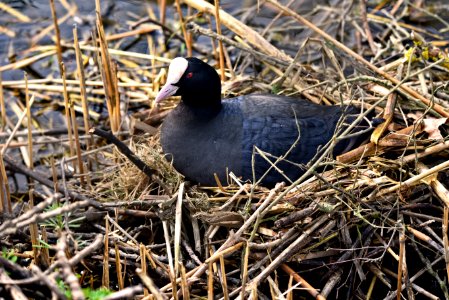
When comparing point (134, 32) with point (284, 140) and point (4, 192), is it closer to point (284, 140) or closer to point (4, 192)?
point (284, 140)

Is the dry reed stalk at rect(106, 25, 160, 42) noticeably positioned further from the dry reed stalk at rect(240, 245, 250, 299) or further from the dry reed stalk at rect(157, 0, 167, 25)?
the dry reed stalk at rect(240, 245, 250, 299)

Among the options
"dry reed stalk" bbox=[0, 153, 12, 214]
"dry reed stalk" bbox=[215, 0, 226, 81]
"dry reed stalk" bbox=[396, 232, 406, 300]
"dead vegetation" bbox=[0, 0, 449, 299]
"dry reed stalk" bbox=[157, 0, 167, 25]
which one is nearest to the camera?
"dry reed stalk" bbox=[396, 232, 406, 300]

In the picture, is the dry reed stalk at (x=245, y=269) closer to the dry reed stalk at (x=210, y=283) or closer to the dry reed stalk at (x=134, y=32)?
the dry reed stalk at (x=210, y=283)

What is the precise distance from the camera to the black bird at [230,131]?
397 cm

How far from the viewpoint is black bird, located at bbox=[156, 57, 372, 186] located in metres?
3.97

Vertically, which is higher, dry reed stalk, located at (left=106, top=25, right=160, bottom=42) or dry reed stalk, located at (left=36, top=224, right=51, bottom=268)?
dry reed stalk, located at (left=106, top=25, right=160, bottom=42)

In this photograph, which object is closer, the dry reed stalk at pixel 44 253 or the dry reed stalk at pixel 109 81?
the dry reed stalk at pixel 44 253

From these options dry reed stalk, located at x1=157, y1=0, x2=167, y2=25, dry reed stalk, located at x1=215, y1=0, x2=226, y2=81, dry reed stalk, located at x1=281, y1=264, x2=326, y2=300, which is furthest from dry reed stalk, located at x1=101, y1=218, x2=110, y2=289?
dry reed stalk, located at x1=157, y1=0, x2=167, y2=25

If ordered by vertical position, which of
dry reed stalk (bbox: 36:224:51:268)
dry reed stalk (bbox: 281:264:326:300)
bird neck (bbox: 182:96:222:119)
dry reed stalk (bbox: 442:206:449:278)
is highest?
bird neck (bbox: 182:96:222:119)

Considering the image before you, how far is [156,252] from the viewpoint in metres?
3.80

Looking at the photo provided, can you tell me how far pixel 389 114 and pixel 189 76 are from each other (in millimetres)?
1032

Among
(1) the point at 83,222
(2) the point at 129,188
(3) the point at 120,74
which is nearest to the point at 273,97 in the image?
(2) the point at 129,188

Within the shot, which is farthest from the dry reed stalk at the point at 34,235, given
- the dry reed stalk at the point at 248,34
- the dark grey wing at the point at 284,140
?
the dry reed stalk at the point at 248,34

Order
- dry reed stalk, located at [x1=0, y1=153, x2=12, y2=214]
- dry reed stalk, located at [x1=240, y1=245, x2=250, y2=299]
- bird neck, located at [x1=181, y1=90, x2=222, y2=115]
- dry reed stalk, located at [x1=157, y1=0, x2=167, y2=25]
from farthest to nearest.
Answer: dry reed stalk, located at [x1=157, y1=0, x2=167, y2=25]
bird neck, located at [x1=181, y1=90, x2=222, y2=115]
dry reed stalk, located at [x1=0, y1=153, x2=12, y2=214]
dry reed stalk, located at [x1=240, y1=245, x2=250, y2=299]
